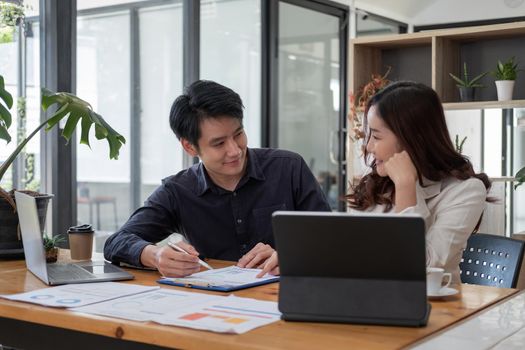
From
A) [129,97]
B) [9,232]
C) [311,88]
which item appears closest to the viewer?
[9,232]

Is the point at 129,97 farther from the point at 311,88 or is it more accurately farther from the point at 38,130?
the point at 38,130

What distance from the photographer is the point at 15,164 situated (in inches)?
155

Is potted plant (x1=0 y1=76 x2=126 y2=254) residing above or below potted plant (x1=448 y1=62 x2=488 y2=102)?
below

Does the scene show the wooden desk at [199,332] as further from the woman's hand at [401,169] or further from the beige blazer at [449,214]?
the woman's hand at [401,169]

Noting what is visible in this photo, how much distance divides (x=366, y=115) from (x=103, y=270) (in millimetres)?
889

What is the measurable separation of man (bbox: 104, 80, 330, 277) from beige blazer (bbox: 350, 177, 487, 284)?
482 mm

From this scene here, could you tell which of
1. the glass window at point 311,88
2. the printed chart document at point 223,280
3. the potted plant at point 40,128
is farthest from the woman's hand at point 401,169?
the glass window at point 311,88

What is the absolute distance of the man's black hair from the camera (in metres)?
2.30

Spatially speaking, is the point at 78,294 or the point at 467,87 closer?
the point at 78,294

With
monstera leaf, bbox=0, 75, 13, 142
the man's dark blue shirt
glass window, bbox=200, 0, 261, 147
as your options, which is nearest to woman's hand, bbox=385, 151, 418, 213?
the man's dark blue shirt

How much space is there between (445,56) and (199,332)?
384cm

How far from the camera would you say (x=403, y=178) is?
202 centimetres

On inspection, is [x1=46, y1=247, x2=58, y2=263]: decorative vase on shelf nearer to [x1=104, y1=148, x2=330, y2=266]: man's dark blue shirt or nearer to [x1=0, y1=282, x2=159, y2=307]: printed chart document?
[x1=104, y1=148, x2=330, y2=266]: man's dark blue shirt

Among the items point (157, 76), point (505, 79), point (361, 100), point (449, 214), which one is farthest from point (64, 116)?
point (505, 79)
